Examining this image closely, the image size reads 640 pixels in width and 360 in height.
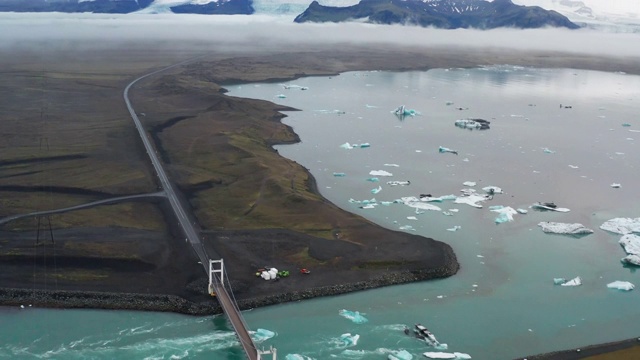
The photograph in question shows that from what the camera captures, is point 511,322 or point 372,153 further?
point 372,153

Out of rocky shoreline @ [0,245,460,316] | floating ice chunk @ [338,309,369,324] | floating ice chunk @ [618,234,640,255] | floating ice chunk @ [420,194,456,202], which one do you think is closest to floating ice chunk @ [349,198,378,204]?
floating ice chunk @ [420,194,456,202]

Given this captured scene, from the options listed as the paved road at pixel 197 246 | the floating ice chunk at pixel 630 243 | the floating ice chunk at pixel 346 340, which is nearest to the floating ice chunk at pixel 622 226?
the floating ice chunk at pixel 630 243

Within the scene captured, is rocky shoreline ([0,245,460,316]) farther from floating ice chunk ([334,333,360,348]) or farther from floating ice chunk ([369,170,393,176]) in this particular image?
floating ice chunk ([369,170,393,176])

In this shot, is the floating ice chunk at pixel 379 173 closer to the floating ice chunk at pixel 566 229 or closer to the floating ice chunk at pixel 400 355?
the floating ice chunk at pixel 566 229

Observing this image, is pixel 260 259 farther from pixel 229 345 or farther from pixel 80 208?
pixel 80 208

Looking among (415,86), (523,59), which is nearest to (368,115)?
(415,86)
